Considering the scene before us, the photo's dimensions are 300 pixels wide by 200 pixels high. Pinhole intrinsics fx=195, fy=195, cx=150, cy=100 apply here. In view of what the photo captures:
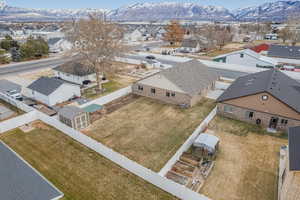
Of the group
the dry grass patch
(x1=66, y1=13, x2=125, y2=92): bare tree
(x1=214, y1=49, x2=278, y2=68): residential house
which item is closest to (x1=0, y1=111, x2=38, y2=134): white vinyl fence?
the dry grass patch

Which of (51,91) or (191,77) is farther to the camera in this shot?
(191,77)

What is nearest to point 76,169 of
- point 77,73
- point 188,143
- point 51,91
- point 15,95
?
point 188,143

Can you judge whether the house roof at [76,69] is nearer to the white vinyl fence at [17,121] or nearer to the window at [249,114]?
the white vinyl fence at [17,121]

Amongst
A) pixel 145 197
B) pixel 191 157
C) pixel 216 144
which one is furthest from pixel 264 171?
pixel 145 197

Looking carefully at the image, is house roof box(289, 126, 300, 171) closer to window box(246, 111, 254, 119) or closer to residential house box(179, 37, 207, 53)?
window box(246, 111, 254, 119)

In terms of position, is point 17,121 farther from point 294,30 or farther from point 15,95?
point 294,30
